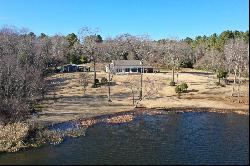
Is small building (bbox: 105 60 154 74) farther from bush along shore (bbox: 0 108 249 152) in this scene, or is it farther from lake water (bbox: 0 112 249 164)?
lake water (bbox: 0 112 249 164)

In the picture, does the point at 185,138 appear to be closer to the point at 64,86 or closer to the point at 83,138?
the point at 83,138

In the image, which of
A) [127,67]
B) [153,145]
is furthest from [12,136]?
[127,67]

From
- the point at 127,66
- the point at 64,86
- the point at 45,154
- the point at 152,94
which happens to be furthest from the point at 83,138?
the point at 127,66

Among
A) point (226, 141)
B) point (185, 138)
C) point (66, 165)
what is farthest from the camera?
point (185, 138)

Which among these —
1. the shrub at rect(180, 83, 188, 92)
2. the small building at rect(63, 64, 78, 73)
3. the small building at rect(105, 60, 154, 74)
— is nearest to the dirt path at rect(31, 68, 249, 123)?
the shrub at rect(180, 83, 188, 92)

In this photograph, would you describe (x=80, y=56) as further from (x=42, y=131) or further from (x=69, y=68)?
(x=42, y=131)
